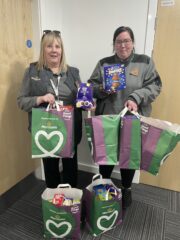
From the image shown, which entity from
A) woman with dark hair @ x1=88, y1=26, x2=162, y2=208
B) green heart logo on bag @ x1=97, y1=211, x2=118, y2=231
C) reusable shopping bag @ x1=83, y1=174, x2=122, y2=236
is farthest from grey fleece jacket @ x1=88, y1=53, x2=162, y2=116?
green heart logo on bag @ x1=97, y1=211, x2=118, y2=231

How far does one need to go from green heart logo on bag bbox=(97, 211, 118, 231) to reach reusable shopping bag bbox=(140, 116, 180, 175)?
46cm

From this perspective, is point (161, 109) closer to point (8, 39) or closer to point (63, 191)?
point (63, 191)

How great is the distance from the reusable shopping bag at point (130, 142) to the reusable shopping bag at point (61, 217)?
0.43m

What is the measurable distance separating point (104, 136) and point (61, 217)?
0.60 meters

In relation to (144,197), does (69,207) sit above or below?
above

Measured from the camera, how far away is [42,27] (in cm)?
183

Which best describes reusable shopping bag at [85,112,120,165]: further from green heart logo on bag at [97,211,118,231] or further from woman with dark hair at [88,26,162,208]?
green heart logo on bag at [97,211,118,231]

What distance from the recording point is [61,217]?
140cm

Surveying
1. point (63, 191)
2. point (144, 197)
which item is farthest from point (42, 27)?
point (144, 197)

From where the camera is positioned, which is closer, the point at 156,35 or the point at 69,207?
the point at 69,207

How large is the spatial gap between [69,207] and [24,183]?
0.79 m

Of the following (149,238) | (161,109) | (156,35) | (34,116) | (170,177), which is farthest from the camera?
(170,177)

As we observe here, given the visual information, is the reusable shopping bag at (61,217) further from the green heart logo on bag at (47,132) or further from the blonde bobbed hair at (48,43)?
the blonde bobbed hair at (48,43)

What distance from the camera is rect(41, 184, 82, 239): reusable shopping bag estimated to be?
1382 mm
